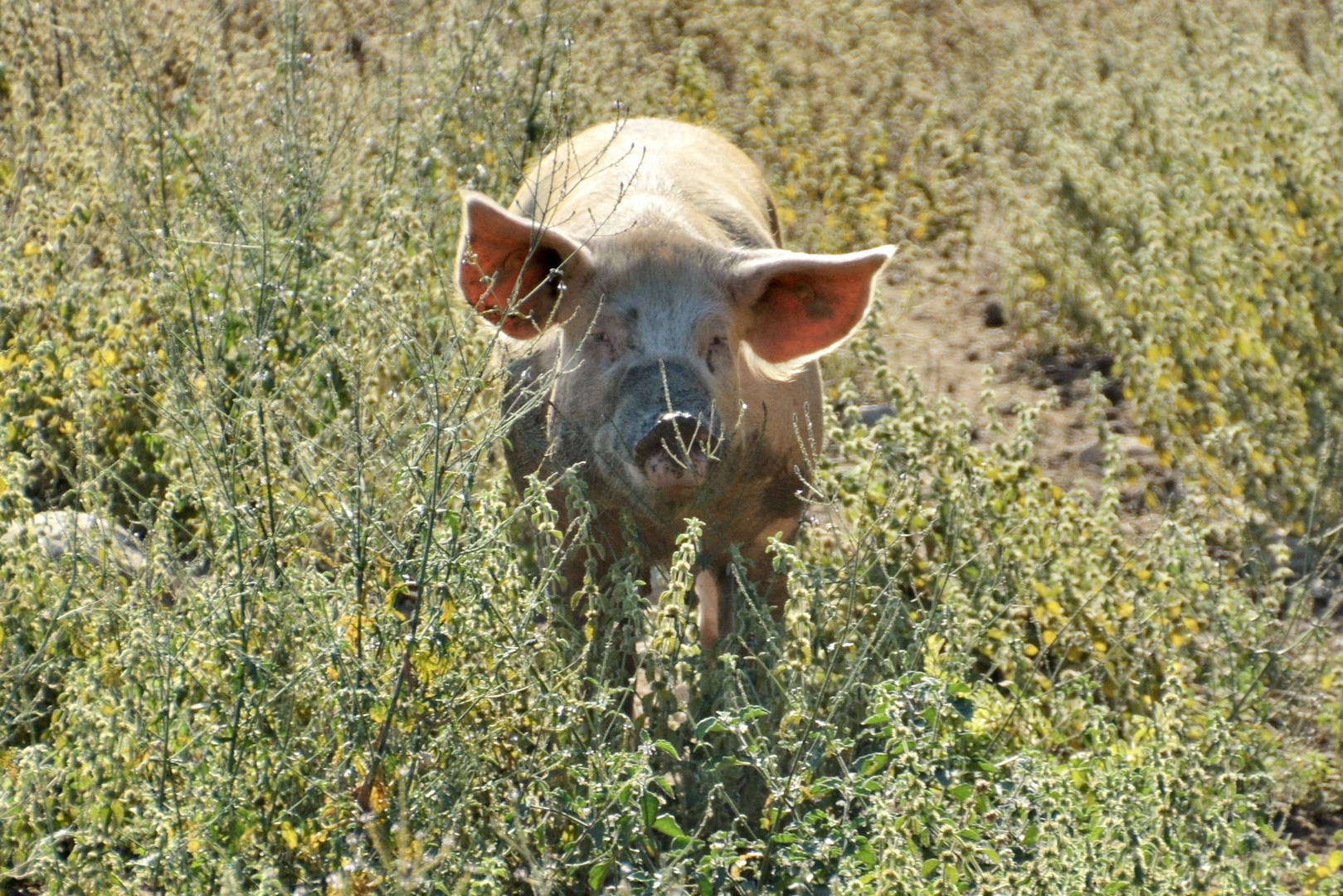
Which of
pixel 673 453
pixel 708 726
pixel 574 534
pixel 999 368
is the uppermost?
pixel 673 453

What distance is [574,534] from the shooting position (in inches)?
173

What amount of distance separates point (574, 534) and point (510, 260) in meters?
0.81

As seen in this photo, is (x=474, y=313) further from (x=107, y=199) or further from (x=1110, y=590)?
(x=107, y=199)

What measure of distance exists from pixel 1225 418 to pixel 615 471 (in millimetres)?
2242

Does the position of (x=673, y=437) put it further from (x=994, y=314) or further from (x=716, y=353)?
(x=994, y=314)

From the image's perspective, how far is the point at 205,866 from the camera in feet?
10.8

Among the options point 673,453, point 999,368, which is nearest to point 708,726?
point 673,453

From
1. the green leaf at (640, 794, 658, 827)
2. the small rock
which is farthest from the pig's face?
the small rock

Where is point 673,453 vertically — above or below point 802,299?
below

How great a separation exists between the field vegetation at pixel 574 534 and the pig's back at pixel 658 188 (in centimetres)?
21

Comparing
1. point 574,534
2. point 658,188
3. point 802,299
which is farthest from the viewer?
point 658,188

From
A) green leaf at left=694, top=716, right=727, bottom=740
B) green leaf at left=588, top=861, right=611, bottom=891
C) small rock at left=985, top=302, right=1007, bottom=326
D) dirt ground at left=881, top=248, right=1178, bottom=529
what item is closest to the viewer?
green leaf at left=588, top=861, right=611, bottom=891

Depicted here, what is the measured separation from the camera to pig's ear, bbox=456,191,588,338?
14.3 feet

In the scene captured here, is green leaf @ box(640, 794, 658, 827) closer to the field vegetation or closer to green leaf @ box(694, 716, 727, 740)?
the field vegetation
